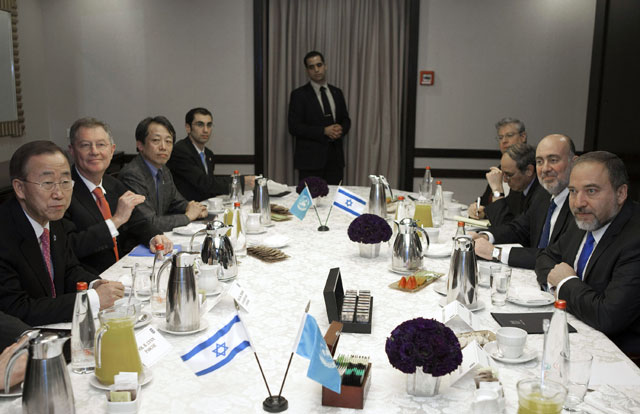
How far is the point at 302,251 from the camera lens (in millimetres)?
2842

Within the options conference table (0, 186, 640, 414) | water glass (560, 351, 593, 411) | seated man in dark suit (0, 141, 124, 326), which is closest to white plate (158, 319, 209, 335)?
conference table (0, 186, 640, 414)

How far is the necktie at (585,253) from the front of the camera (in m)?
2.37

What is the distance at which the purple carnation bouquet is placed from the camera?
142 centimetres

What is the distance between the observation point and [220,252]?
2.36 meters

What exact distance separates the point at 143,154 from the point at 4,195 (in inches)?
49.4

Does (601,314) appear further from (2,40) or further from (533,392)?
(2,40)

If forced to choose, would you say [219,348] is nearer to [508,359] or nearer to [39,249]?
[508,359]

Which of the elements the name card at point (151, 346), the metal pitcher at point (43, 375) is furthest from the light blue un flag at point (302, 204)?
the metal pitcher at point (43, 375)

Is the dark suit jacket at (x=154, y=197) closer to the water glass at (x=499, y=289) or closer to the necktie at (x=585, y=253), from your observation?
the water glass at (x=499, y=289)

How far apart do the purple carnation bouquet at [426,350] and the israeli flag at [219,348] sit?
0.34m

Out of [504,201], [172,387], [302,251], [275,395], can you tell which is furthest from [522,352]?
[504,201]

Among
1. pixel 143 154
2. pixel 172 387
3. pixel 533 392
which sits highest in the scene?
pixel 143 154

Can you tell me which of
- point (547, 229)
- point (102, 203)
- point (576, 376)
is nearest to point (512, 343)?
point (576, 376)

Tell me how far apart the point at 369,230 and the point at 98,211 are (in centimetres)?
135
